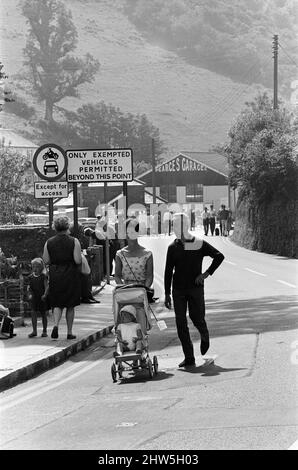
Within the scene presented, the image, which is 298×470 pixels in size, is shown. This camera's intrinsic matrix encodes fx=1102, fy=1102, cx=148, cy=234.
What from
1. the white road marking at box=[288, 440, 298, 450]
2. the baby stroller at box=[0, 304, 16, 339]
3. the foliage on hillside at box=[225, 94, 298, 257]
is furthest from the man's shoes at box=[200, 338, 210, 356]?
the foliage on hillside at box=[225, 94, 298, 257]

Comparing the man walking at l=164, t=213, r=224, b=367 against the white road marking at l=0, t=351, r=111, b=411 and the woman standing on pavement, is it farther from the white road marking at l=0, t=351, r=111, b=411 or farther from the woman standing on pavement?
the white road marking at l=0, t=351, r=111, b=411

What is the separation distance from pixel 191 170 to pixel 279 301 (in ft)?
329

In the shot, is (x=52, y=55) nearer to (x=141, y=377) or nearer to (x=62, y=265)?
(x=62, y=265)

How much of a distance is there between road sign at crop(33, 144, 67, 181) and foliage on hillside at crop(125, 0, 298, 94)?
11949 centimetres

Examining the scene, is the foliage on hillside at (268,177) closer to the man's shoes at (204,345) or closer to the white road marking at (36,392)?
the man's shoes at (204,345)

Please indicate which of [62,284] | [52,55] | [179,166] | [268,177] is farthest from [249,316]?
[52,55]

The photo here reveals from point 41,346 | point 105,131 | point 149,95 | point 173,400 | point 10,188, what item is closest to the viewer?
point 173,400

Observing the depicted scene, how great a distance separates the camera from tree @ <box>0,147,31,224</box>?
48.7 meters

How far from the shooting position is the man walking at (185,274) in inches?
486

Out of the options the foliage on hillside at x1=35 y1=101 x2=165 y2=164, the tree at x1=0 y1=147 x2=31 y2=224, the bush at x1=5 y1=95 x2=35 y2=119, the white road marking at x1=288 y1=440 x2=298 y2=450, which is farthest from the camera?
the bush at x1=5 y1=95 x2=35 y2=119

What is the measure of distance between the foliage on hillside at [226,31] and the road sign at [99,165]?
379 feet

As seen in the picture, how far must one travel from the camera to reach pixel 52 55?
5758 inches

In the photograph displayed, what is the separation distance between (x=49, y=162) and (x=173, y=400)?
10836 mm
